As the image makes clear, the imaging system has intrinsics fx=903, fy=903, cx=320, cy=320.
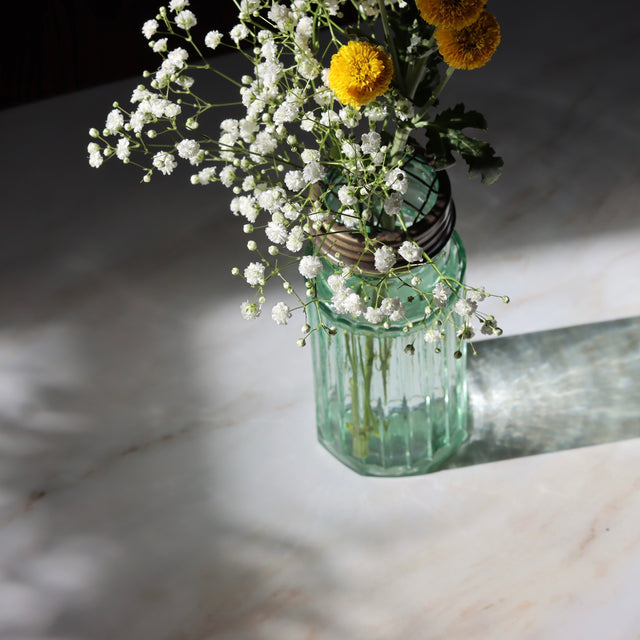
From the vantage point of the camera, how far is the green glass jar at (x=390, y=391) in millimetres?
845

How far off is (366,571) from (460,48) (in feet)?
1.76

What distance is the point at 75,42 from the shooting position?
1455 millimetres

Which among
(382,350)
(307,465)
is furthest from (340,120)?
(307,465)

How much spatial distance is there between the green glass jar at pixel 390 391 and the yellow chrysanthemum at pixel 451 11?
11.6 inches

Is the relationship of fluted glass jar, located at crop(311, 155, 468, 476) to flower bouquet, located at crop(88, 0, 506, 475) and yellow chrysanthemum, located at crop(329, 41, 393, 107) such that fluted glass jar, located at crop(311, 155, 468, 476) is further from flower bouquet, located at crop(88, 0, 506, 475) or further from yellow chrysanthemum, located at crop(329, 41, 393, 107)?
yellow chrysanthemum, located at crop(329, 41, 393, 107)

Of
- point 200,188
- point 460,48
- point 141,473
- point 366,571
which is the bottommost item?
point 366,571

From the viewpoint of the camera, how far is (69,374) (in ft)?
3.47

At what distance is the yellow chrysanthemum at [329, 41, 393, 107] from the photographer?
57 centimetres

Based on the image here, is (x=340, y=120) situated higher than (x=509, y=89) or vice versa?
(x=509, y=89)

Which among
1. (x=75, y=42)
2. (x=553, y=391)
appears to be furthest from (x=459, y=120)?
(x=75, y=42)

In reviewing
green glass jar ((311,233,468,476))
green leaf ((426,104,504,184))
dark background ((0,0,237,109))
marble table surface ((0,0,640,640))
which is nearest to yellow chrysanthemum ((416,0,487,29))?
green leaf ((426,104,504,184))

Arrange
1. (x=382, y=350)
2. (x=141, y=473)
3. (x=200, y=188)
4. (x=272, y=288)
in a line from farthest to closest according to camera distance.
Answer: (x=200, y=188) < (x=272, y=288) < (x=141, y=473) < (x=382, y=350)

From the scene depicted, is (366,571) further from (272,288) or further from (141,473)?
(272,288)

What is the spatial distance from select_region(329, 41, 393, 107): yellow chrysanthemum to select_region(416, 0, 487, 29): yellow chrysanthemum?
0.05 meters
